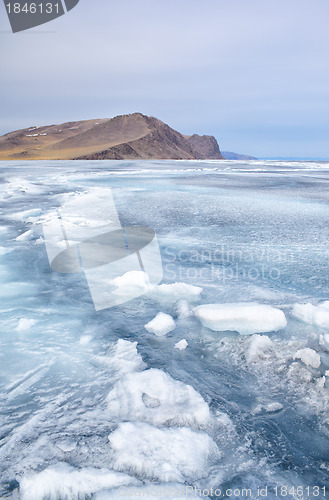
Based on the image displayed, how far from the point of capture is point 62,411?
169 cm

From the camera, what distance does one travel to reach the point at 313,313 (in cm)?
257

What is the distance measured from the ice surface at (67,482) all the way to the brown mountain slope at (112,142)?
68253 mm

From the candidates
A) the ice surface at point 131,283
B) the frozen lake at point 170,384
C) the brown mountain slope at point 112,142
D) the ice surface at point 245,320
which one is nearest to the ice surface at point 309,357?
the frozen lake at point 170,384

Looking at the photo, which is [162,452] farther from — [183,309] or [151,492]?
[183,309]

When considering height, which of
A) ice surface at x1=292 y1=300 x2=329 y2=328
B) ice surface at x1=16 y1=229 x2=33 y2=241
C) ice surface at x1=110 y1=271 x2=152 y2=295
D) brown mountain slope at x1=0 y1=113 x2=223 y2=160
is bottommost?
ice surface at x1=292 y1=300 x2=329 y2=328

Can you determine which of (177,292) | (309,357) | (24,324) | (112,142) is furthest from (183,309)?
(112,142)

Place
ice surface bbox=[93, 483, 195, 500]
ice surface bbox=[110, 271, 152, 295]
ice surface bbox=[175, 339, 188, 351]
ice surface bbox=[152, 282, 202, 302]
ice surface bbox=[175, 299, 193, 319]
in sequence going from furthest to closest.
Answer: ice surface bbox=[110, 271, 152, 295], ice surface bbox=[152, 282, 202, 302], ice surface bbox=[175, 299, 193, 319], ice surface bbox=[175, 339, 188, 351], ice surface bbox=[93, 483, 195, 500]

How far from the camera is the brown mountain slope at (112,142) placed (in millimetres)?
74250

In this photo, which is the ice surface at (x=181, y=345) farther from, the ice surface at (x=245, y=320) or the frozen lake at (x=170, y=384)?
the ice surface at (x=245, y=320)

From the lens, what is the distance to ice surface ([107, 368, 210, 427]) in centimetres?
165

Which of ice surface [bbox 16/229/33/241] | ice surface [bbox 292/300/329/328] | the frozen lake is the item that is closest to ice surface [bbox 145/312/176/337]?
the frozen lake

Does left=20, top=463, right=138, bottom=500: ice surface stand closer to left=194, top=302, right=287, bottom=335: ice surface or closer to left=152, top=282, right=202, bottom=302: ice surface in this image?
left=194, top=302, right=287, bottom=335: ice surface

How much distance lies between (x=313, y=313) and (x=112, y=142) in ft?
292

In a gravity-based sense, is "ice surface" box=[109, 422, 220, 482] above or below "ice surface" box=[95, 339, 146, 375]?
→ below
